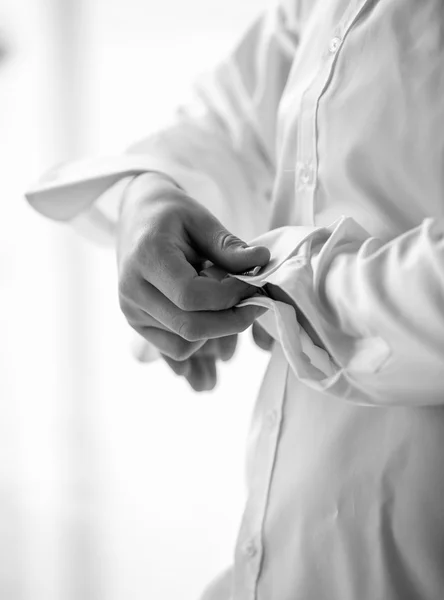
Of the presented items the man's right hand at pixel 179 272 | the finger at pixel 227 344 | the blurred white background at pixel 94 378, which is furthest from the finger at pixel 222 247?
the blurred white background at pixel 94 378

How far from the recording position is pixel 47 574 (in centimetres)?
131

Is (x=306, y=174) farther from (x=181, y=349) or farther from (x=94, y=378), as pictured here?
(x=94, y=378)

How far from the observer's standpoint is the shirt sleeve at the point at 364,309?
384 millimetres

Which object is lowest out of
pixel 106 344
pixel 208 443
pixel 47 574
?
pixel 47 574

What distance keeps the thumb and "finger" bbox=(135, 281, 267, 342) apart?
31 millimetres

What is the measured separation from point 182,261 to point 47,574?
1066mm

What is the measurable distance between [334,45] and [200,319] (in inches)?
9.2

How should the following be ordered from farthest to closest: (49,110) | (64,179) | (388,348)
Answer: (49,110), (64,179), (388,348)

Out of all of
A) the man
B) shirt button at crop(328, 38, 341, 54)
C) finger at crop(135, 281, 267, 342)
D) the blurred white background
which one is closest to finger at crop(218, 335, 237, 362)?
the man

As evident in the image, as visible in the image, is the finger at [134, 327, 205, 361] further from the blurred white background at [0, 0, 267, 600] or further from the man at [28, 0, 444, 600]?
the blurred white background at [0, 0, 267, 600]

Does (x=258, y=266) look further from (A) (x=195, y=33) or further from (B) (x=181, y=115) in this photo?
(A) (x=195, y=33)

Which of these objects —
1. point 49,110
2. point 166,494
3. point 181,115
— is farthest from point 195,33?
point 166,494

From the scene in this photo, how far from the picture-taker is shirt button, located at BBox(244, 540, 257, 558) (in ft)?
1.72

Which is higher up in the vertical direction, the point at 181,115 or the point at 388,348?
the point at 181,115
